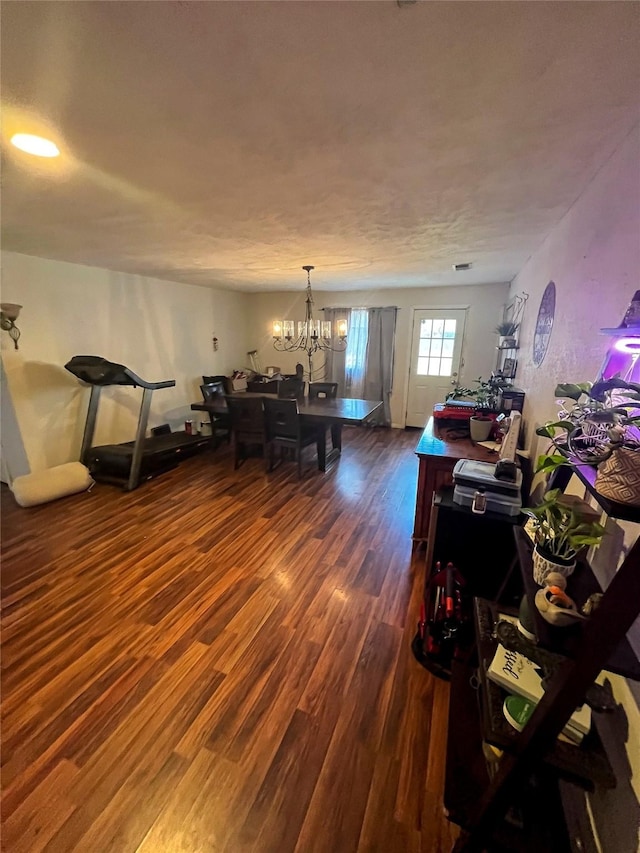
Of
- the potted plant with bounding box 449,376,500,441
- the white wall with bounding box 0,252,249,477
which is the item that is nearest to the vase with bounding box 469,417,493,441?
the potted plant with bounding box 449,376,500,441

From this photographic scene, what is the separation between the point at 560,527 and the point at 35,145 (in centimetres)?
233

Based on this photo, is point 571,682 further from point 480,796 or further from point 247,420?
point 247,420

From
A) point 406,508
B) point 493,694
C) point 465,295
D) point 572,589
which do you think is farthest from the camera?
point 465,295

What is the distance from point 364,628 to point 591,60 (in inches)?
93.8

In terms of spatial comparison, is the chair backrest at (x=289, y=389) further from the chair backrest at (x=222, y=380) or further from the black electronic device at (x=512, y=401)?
the black electronic device at (x=512, y=401)

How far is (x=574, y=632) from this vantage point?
0.76 metres

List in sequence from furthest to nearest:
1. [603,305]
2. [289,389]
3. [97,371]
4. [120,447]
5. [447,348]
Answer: [447,348], [289,389], [120,447], [97,371], [603,305]

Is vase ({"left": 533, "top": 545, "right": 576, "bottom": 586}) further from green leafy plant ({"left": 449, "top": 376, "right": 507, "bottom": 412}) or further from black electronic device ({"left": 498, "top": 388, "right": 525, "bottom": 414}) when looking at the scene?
green leafy plant ({"left": 449, "top": 376, "right": 507, "bottom": 412})

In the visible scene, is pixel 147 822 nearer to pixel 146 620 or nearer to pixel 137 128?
pixel 146 620

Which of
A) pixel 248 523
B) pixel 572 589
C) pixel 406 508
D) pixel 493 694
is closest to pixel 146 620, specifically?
pixel 248 523

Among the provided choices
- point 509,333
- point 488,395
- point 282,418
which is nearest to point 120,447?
point 282,418

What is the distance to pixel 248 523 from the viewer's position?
9.52ft

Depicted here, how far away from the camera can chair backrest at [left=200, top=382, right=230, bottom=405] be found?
484cm

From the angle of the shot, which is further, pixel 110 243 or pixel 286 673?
pixel 110 243
